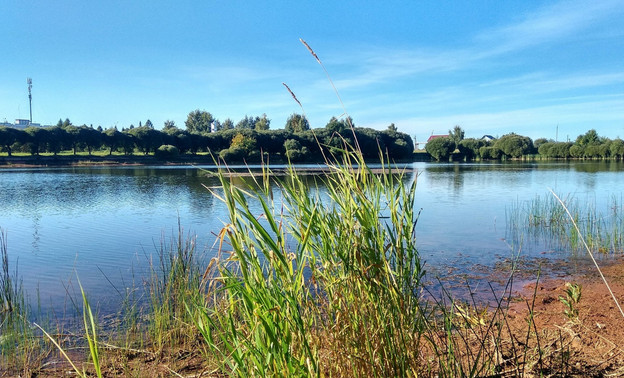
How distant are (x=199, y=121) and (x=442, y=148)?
207 ft

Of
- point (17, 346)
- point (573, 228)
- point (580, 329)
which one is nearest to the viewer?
point (580, 329)

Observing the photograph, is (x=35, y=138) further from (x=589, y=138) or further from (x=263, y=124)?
(x=589, y=138)

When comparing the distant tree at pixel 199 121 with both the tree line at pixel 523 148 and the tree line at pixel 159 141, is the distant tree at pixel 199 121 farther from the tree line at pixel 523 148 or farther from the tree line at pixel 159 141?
the tree line at pixel 523 148

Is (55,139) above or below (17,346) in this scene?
above

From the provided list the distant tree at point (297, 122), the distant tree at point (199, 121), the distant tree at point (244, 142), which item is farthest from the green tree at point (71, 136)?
the distant tree at point (199, 121)

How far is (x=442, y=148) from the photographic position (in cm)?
10800

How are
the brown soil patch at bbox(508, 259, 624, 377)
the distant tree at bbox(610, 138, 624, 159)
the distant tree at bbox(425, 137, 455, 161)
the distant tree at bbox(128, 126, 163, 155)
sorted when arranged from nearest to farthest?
the brown soil patch at bbox(508, 259, 624, 377) → the distant tree at bbox(128, 126, 163, 155) → the distant tree at bbox(610, 138, 624, 159) → the distant tree at bbox(425, 137, 455, 161)

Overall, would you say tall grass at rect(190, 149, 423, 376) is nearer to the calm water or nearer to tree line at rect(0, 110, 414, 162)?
the calm water

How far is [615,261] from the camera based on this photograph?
9.83 meters

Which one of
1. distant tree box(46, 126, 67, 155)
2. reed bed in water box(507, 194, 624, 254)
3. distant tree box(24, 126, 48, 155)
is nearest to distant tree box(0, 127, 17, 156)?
distant tree box(24, 126, 48, 155)

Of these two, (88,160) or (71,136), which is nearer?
(88,160)

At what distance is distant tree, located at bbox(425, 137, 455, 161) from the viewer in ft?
354

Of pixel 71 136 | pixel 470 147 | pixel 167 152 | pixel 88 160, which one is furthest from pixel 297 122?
pixel 470 147

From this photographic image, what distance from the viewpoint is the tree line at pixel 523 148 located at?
90562 millimetres
